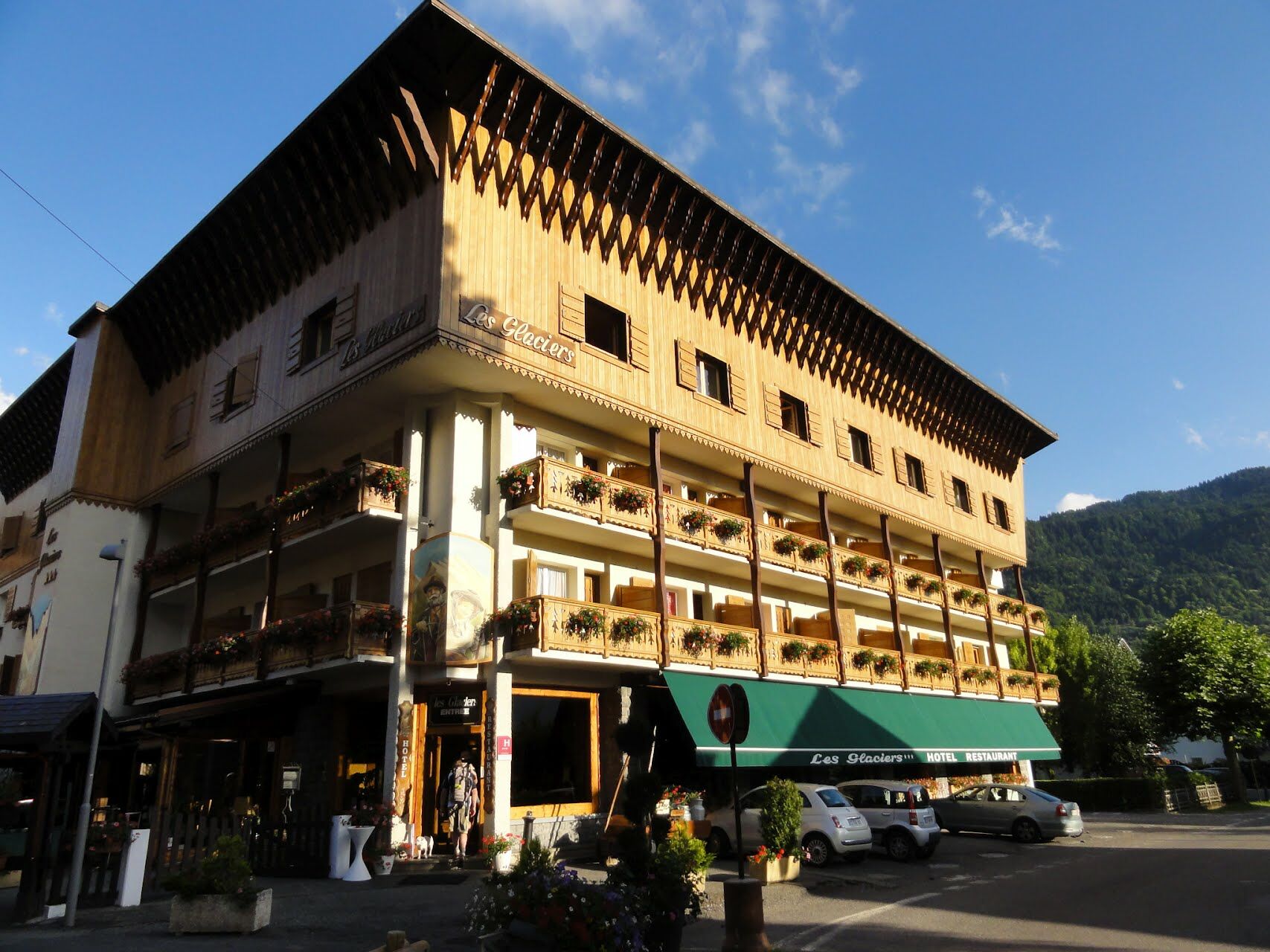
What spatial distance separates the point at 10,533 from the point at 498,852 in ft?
99.3

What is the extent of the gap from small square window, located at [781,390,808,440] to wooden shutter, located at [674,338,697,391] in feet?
17.1

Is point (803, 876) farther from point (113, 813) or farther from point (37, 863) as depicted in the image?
point (113, 813)

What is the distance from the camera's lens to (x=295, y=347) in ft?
80.3

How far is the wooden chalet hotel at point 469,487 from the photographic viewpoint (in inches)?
799

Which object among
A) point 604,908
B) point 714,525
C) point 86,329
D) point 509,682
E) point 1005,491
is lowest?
point 604,908

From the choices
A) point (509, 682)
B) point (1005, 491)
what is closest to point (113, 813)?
point (509, 682)

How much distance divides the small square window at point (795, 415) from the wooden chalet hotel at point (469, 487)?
130mm

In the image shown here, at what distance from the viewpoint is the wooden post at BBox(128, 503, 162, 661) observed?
28.1 metres

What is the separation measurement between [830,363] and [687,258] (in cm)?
828

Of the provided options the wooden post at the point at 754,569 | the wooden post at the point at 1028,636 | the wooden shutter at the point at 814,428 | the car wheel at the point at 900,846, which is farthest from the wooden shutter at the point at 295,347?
the wooden post at the point at 1028,636

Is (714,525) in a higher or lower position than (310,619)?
higher

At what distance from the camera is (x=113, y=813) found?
20.1 meters

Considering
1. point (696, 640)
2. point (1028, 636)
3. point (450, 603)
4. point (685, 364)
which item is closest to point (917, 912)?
point (696, 640)

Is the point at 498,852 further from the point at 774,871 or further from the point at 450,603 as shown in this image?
the point at 774,871
